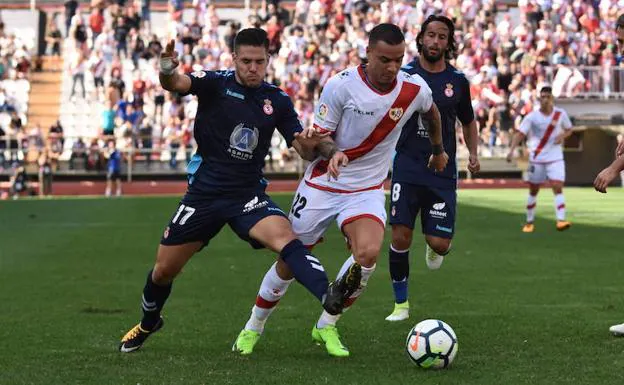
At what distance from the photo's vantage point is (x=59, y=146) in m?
37.8

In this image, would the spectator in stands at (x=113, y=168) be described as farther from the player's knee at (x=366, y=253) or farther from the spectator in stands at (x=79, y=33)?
the player's knee at (x=366, y=253)

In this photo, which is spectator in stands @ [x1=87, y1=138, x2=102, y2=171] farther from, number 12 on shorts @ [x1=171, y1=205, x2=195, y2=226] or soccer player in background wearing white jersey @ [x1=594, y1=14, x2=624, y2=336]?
soccer player in background wearing white jersey @ [x1=594, y1=14, x2=624, y2=336]

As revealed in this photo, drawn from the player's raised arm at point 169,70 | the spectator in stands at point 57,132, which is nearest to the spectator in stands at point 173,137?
the spectator in stands at point 57,132

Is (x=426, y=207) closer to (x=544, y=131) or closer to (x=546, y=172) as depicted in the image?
(x=544, y=131)

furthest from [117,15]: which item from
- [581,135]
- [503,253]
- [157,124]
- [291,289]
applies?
[291,289]

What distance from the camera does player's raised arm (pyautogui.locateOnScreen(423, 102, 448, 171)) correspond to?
356 inches

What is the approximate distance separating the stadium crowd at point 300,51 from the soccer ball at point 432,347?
29.9 metres

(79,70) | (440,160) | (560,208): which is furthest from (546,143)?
(79,70)

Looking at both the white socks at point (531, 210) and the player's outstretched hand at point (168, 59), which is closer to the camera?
the player's outstretched hand at point (168, 59)

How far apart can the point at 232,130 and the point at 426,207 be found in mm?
2990

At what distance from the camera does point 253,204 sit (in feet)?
27.6

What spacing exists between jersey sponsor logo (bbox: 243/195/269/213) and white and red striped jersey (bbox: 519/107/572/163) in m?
13.6

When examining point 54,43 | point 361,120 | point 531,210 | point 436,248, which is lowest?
point 531,210

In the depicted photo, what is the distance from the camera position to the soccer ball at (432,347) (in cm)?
765
